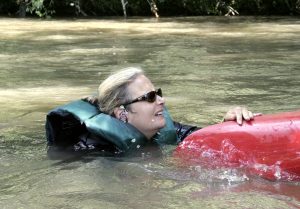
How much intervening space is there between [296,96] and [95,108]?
2654 millimetres

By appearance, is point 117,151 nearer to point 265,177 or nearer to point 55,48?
point 265,177

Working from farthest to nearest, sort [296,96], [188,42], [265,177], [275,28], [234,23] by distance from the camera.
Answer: [234,23], [275,28], [188,42], [296,96], [265,177]

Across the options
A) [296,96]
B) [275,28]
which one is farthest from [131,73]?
[275,28]

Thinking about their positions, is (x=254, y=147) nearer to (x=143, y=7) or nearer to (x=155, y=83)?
(x=155, y=83)

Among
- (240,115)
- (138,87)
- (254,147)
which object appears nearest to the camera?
(254,147)

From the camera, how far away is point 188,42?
1125 centimetres

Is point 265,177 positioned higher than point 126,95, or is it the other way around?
point 126,95

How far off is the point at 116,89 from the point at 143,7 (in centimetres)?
1759

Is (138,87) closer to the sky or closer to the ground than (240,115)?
closer to the sky

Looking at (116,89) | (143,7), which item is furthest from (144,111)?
(143,7)

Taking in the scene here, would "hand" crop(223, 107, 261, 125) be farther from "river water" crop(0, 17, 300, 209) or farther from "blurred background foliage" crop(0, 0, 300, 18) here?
"blurred background foliage" crop(0, 0, 300, 18)

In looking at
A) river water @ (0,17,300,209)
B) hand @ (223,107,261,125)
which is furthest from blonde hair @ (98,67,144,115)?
hand @ (223,107,261,125)

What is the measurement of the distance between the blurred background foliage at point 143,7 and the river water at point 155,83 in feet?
17.0

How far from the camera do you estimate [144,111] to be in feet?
12.0
